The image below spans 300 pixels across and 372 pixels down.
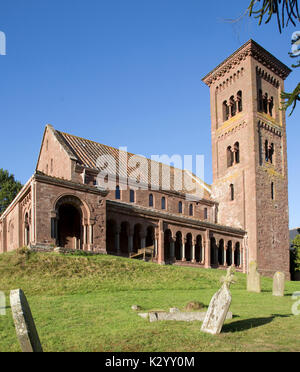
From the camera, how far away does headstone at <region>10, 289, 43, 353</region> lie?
294 inches

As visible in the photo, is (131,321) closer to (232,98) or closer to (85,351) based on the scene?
(85,351)

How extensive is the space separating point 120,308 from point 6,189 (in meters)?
40.9

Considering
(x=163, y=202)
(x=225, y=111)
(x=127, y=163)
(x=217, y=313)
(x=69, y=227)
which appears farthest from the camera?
(x=225, y=111)

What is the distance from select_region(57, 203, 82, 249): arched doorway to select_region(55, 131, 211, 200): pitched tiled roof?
5298mm

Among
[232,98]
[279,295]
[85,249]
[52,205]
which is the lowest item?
[279,295]

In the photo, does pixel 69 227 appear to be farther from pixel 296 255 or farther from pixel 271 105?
pixel 271 105

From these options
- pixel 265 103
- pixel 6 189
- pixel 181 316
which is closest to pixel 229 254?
pixel 265 103

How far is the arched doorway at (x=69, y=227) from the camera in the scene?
3144 cm

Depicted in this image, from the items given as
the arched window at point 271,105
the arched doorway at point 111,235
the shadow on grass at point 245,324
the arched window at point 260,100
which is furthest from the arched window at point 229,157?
the shadow on grass at point 245,324

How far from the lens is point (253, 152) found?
139 feet

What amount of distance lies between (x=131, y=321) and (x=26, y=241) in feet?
70.3

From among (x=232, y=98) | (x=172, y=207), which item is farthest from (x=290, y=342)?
(x=232, y=98)

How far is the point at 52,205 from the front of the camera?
89.6ft

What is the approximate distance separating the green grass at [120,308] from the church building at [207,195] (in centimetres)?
704
